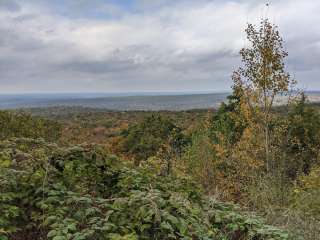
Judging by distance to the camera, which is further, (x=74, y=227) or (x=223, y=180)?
(x=223, y=180)

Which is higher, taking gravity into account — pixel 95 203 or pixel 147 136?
pixel 95 203

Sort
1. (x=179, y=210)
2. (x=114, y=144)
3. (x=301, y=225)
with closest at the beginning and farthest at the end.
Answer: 1. (x=179, y=210)
2. (x=301, y=225)
3. (x=114, y=144)

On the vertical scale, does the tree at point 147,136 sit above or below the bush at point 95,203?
below

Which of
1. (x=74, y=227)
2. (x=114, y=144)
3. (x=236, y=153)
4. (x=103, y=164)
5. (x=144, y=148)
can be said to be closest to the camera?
(x=74, y=227)

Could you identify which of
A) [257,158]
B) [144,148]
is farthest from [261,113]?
[144,148]

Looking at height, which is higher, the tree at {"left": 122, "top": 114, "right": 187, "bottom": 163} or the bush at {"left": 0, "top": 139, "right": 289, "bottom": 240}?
the bush at {"left": 0, "top": 139, "right": 289, "bottom": 240}

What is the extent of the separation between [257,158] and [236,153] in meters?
0.72

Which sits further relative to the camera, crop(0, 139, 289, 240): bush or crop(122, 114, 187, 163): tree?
crop(122, 114, 187, 163): tree

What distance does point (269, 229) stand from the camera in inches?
172

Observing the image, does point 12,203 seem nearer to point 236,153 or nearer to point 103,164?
point 103,164

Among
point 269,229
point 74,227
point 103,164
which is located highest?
point 103,164

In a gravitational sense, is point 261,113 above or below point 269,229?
above

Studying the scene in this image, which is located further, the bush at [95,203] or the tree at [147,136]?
the tree at [147,136]

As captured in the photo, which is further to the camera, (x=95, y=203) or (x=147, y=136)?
(x=147, y=136)
